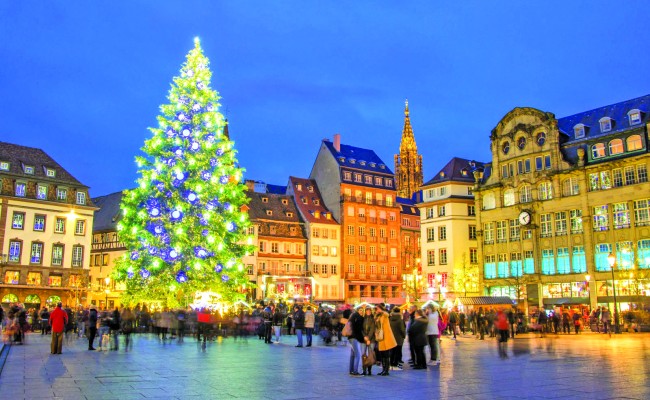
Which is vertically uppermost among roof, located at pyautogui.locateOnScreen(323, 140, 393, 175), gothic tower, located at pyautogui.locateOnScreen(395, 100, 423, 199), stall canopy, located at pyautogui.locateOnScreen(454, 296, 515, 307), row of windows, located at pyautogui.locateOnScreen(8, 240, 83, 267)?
gothic tower, located at pyautogui.locateOnScreen(395, 100, 423, 199)

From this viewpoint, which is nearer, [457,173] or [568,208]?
[568,208]

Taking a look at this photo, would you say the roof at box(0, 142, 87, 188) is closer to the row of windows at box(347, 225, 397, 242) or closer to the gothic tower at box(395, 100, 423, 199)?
the row of windows at box(347, 225, 397, 242)

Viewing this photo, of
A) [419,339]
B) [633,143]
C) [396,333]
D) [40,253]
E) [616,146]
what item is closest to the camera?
[419,339]

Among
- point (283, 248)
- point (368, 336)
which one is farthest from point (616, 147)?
point (368, 336)

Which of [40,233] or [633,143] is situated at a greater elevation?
[633,143]

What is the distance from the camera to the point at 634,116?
52688mm

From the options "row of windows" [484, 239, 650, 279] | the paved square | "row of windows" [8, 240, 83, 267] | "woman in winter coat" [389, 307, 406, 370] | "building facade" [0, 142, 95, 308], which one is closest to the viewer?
the paved square

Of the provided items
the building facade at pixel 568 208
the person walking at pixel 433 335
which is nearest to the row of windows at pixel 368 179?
the building facade at pixel 568 208

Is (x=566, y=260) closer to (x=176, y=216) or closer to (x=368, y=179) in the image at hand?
(x=368, y=179)

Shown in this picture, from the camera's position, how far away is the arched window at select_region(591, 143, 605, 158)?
5386 centimetres

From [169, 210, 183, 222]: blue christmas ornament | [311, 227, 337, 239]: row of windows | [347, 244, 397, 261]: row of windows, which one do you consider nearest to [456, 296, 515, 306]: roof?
[169, 210, 183, 222]: blue christmas ornament

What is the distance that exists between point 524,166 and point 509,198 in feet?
11.4

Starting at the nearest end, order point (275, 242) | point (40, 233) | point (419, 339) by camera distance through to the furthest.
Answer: point (419, 339)
point (40, 233)
point (275, 242)

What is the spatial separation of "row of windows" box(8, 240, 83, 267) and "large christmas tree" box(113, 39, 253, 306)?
33.3 meters
